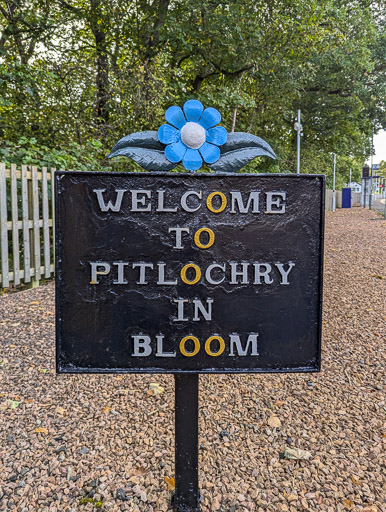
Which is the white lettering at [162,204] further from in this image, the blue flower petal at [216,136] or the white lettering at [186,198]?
the blue flower petal at [216,136]

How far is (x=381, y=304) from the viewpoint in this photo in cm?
454

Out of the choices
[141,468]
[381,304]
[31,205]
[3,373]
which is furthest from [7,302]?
[381,304]

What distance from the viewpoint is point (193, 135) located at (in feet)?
4.76

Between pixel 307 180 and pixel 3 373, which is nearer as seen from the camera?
pixel 307 180

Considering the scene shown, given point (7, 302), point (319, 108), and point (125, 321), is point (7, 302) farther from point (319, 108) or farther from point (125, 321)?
point (319, 108)

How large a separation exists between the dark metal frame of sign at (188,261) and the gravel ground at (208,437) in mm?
706

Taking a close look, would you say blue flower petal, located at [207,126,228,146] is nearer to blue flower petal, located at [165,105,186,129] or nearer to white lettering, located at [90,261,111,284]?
blue flower petal, located at [165,105,186,129]

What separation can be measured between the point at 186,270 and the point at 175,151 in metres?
0.45

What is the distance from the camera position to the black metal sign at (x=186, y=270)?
57.4 inches

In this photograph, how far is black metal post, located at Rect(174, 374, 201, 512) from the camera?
5.21 feet

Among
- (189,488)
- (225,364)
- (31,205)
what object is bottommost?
(189,488)

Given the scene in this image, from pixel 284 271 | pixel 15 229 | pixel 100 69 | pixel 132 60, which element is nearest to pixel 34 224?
pixel 15 229

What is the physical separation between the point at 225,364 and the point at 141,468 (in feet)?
2.81

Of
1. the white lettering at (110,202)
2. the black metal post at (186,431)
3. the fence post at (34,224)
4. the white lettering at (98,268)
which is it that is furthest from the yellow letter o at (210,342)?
the fence post at (34,224)
